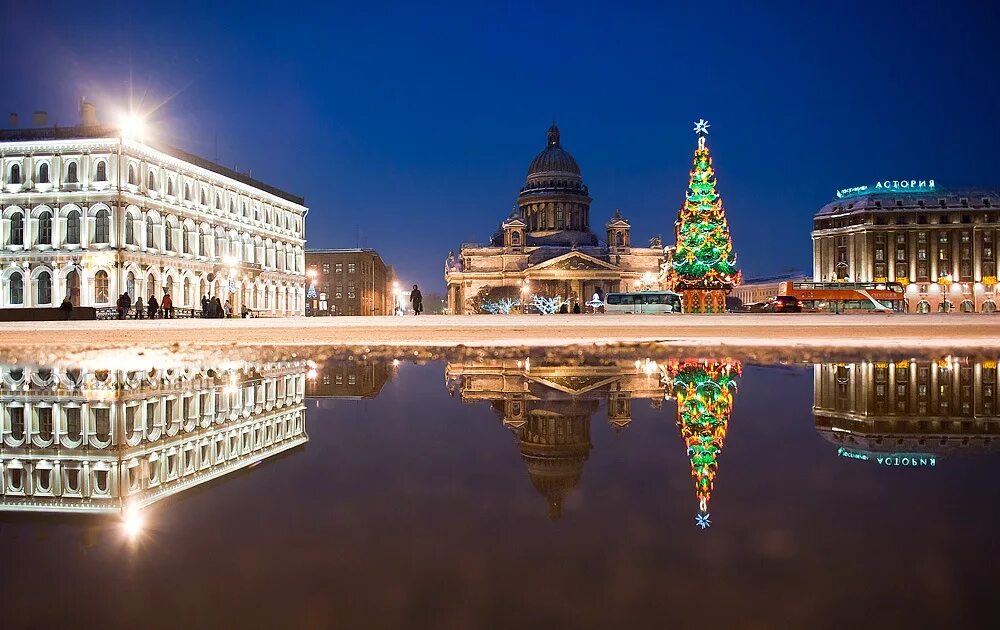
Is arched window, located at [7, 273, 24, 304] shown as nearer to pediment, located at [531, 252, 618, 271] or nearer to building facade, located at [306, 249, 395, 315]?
building facade, located at [306, 249, 395, 315]

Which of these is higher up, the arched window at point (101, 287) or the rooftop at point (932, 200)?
the rooftop at point (932, 200)

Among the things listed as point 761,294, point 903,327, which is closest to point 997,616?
point 903,327

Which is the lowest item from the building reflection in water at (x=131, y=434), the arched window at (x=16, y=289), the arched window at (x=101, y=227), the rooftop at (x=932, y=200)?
the building reflection in water at (x=131, y=434)

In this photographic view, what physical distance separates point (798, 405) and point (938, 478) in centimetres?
339

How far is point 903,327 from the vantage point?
24297mm

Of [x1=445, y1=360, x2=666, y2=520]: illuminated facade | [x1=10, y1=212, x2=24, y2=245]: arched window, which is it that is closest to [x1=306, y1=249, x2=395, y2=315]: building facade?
[x1=10, y1=212, x2=24, y2=245]: arched window

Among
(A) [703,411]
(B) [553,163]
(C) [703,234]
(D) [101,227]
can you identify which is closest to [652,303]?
(C) [703,234]

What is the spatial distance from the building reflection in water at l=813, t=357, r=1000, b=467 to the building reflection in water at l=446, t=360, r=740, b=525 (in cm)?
91

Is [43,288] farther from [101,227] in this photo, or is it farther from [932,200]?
[932,200]

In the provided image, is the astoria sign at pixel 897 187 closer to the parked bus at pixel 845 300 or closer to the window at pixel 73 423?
the parked bus at pixel 845 300

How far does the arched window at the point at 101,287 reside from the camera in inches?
2098

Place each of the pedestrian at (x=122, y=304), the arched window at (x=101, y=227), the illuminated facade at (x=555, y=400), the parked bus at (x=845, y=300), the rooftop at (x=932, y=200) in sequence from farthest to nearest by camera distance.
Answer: the rooftop at (x=932, y=200) → the parked bus at (x=845, y=300) → the arched window at (x=101, y=227) → the pedestrian at (x=122, y=304) → the illuminated facade at (x=555, y=400)

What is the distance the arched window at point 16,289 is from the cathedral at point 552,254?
5969 cm

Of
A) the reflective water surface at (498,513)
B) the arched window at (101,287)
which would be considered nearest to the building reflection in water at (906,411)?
the reflective water surface at (498,513)
